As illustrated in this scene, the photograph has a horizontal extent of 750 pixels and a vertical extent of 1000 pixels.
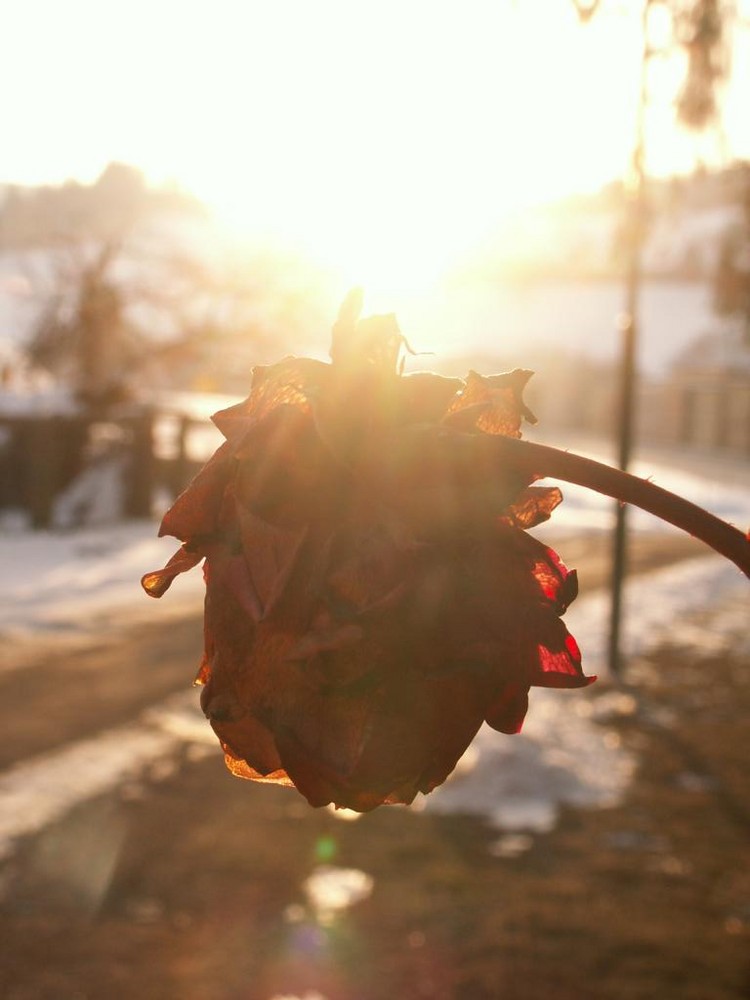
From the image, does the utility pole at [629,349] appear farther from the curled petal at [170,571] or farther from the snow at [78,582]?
the curled petal at [170,571]

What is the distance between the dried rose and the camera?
0.60 metres

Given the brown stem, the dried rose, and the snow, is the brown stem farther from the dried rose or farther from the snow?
the snow

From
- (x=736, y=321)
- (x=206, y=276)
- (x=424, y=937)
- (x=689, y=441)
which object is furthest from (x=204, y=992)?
(x=689, y=441)

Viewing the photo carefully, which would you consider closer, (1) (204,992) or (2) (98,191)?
(1) (204,992)

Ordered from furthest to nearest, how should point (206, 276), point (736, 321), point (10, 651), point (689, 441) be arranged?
1. point (689, 441)
2. point (206, 276)
3. point (736, 321)
4. point (10, 651)

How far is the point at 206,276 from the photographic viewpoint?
17.9 meters

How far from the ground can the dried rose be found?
4612 millimetres

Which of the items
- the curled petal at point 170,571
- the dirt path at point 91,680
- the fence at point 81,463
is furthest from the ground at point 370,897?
the fence at point 81,463

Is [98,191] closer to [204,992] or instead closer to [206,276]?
[206,276]

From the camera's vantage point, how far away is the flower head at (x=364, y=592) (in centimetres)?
60

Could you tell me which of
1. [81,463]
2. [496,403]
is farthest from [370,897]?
[81,463]

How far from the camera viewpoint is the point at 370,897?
5770 millimetres

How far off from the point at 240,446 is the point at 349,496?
0.21 feet

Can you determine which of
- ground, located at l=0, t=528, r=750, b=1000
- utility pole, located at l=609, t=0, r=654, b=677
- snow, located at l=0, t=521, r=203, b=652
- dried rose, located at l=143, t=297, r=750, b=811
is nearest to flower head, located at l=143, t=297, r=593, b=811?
dried rose, located at l=143, t=297, r=750, b=811
